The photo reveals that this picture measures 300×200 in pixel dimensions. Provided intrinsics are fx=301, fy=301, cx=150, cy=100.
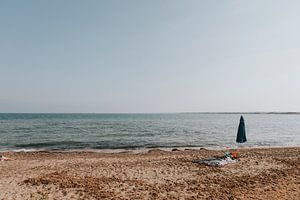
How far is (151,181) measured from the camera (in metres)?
12.6

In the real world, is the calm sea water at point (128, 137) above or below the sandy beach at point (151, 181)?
below

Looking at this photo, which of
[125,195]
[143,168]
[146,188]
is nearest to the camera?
[125,195]

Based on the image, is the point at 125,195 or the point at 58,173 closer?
the point at 125,195

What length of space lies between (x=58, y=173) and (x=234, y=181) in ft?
26.1

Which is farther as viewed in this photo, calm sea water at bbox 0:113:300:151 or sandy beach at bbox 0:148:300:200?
calm sea water at bbox 0:113:300:151

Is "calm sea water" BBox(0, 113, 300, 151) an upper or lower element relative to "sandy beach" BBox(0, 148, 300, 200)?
lower

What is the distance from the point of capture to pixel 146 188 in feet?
37.4

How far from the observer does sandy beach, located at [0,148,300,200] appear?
416 inches

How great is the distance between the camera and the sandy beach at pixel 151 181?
34.7 feet

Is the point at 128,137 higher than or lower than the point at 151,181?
lower

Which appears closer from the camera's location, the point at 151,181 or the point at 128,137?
the point at 151,181

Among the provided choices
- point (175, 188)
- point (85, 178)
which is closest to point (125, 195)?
point (175, 188)

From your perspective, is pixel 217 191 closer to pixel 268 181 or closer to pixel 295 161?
pixel 268 181

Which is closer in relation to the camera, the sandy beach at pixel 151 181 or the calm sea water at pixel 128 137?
the sandy beach at pixel 151 181
